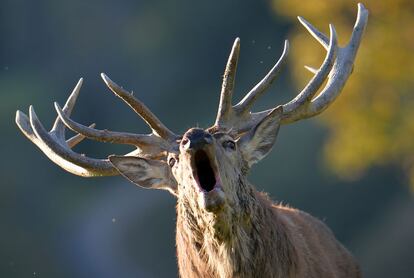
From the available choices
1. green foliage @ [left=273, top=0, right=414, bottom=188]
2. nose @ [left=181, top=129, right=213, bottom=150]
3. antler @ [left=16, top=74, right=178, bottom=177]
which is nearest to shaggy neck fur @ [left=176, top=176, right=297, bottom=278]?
nose @ [left=181, top=129, right=213, bottom=150]

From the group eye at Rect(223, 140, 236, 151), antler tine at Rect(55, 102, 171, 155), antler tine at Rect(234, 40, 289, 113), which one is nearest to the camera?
eye at Rect(223, 140, 236, 151)

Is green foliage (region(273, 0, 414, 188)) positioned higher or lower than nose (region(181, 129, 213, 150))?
higher

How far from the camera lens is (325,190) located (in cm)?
2562

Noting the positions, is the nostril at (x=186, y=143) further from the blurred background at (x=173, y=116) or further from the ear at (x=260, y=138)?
the blurred background at (x=173, y=116)

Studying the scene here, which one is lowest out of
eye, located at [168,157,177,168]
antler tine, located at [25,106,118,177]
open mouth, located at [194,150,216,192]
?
open mouth, located at [194,150,216,192]

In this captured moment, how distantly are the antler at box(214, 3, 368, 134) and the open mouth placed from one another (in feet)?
1.96

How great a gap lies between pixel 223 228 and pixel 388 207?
17838 millimetres

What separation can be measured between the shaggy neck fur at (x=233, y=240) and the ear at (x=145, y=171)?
328mm

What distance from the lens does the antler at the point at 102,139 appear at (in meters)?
8.26

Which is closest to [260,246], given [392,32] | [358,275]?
[358,275]

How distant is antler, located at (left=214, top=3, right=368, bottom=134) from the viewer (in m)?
8.32

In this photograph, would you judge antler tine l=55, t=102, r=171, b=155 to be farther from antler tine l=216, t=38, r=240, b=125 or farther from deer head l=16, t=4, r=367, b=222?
antler tine l=216, t=38, r=240, b=125

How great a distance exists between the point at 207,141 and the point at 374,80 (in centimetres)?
1285

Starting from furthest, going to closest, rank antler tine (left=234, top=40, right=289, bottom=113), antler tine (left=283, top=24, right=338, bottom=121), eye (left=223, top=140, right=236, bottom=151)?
antler tine (left=283, top=24, right=338, bottom=121) < antler tine (left=234, top=40, right=289, bottom=113) < eye (left=223, top=140, right=236, bottom=151)
